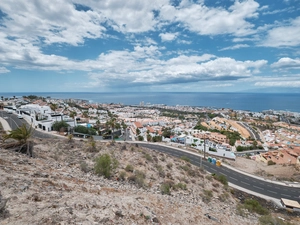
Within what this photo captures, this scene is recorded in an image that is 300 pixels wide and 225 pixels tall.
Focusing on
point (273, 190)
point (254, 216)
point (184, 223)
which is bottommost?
point (273, 190)

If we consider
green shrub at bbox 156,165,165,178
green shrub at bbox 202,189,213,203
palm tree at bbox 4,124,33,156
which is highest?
palm tree at bbox 4,124,33,156

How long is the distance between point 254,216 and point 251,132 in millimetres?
75405

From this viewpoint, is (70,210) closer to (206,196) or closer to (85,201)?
(85,201)

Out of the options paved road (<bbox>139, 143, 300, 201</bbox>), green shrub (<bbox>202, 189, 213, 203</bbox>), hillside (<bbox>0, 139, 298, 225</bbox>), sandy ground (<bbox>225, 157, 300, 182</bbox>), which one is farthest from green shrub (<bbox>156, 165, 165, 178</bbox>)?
sandy ground (<bbox>225, 157, 300, 182</bbox>)

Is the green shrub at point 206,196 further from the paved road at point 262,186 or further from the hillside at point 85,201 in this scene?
the paved road at point 262,186

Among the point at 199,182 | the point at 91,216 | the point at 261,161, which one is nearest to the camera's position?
the point at 91,216

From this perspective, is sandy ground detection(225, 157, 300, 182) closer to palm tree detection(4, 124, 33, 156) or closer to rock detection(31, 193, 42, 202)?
rock detection(31, 193, 42, 202)

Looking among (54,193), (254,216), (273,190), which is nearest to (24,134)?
(54,193)

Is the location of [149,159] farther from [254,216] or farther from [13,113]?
[13,113]

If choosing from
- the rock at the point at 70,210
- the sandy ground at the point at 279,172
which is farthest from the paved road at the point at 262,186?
the rock at the point at 70,210

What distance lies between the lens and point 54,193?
6.46 meters

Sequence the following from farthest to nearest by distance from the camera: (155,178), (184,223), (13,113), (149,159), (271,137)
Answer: (271,137), (13,113), (149,159), (155,178), (184,223)

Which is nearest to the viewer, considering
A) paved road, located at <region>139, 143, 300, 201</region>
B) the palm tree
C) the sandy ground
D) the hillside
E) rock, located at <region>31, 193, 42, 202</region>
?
the hillside

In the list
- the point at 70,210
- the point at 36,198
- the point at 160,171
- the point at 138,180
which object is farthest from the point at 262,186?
the point at 36,198
